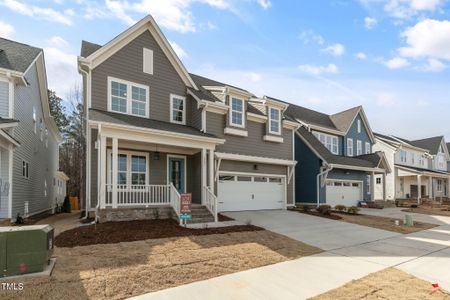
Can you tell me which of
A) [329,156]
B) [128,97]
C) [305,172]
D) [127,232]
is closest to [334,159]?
[329,156]

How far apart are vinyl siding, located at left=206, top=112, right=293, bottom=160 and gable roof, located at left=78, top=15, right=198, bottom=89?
89.3 inches

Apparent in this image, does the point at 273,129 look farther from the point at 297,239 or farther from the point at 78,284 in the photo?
the point at 78,284

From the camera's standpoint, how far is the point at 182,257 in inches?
287

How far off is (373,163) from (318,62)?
1248cm

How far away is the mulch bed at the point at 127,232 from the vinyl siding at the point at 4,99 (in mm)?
5923

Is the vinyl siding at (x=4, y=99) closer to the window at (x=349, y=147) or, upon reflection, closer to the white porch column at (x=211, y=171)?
the white porch column at (x=211, y=171)

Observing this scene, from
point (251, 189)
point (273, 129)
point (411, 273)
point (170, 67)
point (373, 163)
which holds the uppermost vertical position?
point (170, 67)

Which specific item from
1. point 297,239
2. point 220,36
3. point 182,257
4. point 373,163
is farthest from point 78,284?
point 373,163

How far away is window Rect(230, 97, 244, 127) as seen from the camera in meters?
16.5

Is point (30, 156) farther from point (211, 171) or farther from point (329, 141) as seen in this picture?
point (329, 141)

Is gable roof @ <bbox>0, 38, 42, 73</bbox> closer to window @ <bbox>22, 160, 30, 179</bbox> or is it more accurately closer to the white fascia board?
window @ <bbox>22, 160, 30, 179</bbox>

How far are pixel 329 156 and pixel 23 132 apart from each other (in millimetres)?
17756

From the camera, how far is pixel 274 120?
18.5 meters

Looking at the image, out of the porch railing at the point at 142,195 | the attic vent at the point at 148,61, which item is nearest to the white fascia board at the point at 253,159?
the porch railing at the point at 142,195
